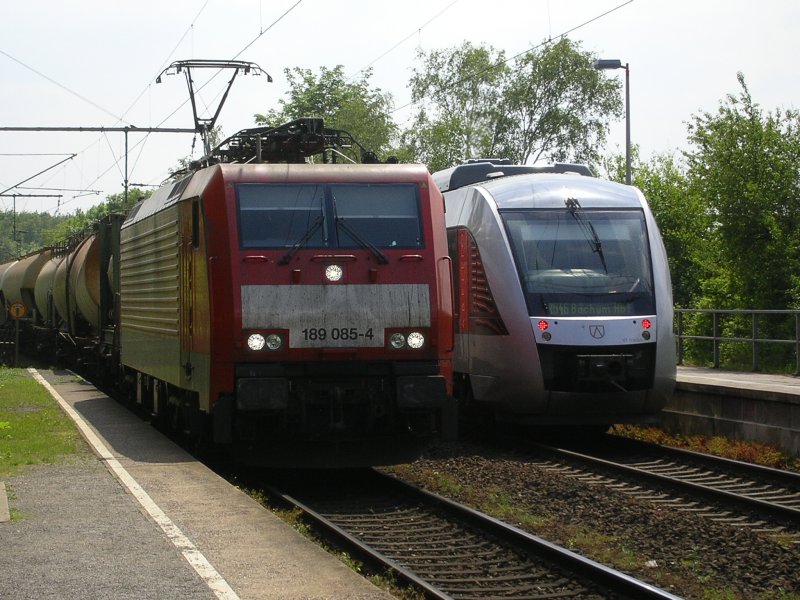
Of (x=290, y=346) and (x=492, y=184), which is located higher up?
(x=492, y=184)

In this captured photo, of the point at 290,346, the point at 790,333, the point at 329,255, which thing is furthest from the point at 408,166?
the point at 790,333

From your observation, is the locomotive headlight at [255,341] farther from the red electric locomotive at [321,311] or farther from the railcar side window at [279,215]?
the railcar side window at [279,215]

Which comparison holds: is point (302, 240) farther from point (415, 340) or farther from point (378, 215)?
point (415, 340)

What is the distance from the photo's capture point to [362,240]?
37.0 feet

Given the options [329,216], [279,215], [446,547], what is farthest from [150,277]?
[446,547]

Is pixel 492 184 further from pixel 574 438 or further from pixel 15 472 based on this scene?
pixel 15 472

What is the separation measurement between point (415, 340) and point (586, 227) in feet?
11.8

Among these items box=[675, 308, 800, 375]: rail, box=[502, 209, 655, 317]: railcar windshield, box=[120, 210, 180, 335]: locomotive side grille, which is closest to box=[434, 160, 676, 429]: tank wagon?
box=[502, 209, 655, 317]: railcar windshield

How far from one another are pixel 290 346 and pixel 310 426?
710mm

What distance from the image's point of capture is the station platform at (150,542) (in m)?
6.78

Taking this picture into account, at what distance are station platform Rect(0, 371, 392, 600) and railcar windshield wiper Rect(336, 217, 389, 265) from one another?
7.67 feet

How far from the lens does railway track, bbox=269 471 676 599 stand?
7539 millimetres

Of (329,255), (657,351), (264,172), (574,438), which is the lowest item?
(574,438)

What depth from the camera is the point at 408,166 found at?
1174 centimetres
